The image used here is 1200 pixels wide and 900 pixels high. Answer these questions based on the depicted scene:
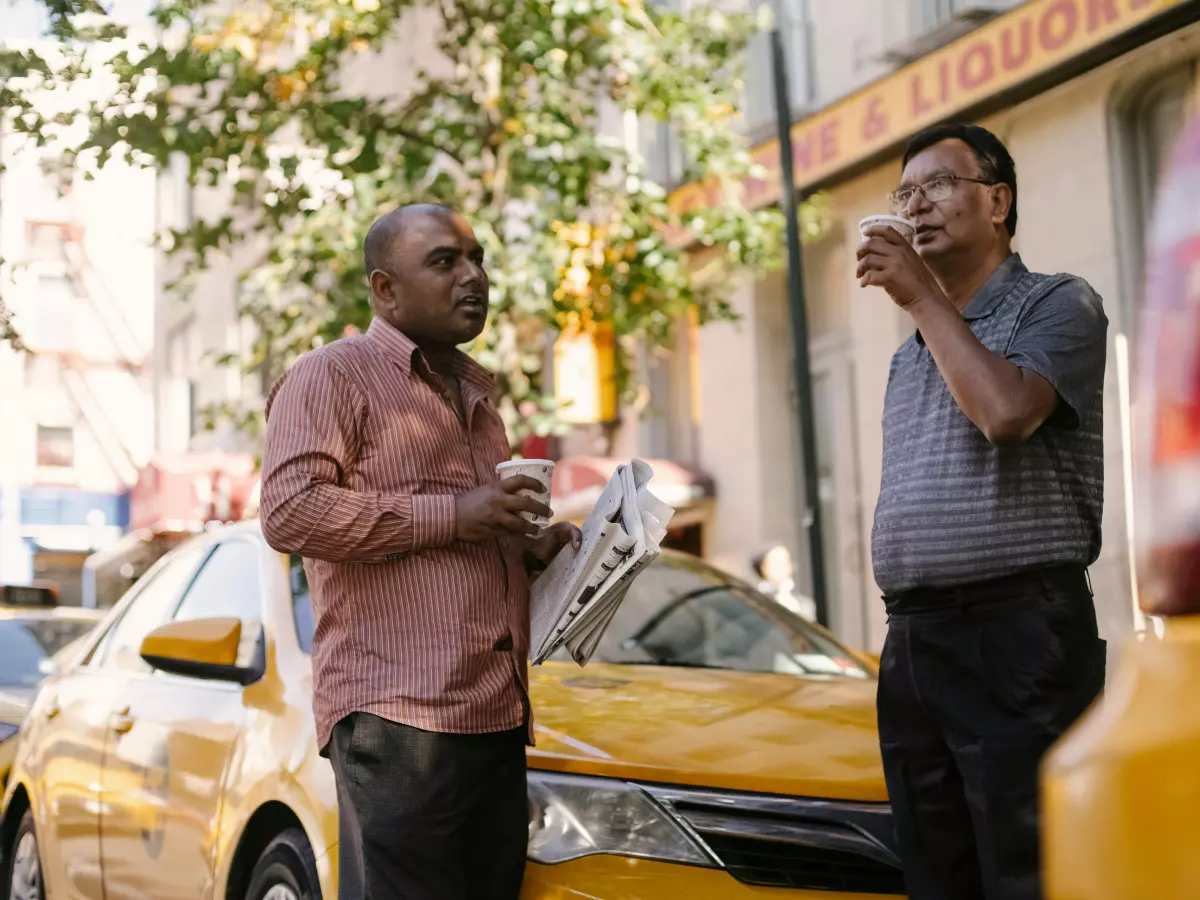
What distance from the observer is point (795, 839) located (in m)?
3.48

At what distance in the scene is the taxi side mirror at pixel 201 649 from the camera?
14.5 ft

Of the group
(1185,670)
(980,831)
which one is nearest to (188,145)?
(980,831)

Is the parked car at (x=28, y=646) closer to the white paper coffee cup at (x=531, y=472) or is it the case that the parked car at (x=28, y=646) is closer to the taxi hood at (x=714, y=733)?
the taxi hood at (x=714, y=733)

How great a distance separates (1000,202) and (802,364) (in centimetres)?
659

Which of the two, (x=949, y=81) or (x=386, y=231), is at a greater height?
(x=949, y=81)

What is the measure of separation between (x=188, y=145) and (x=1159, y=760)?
369 inches

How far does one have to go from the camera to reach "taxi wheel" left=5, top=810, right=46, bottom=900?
5.87 metres

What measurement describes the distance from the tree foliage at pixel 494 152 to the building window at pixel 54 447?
3110 centimetres

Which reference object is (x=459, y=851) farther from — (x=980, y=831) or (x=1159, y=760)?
(x=1159, y=760)

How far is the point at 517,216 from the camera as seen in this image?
456 inches

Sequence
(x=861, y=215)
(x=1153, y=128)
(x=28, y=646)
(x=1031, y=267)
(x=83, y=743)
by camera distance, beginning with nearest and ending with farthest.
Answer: (x=83, y=743), (x=28, y=646), (x=1153, y=128), (x=1031, y=267), (x=861, y=215)

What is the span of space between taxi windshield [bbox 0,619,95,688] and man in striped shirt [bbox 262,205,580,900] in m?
6.42

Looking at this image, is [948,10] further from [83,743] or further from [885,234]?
[885,234]

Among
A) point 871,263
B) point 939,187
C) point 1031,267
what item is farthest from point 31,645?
point 871,263
